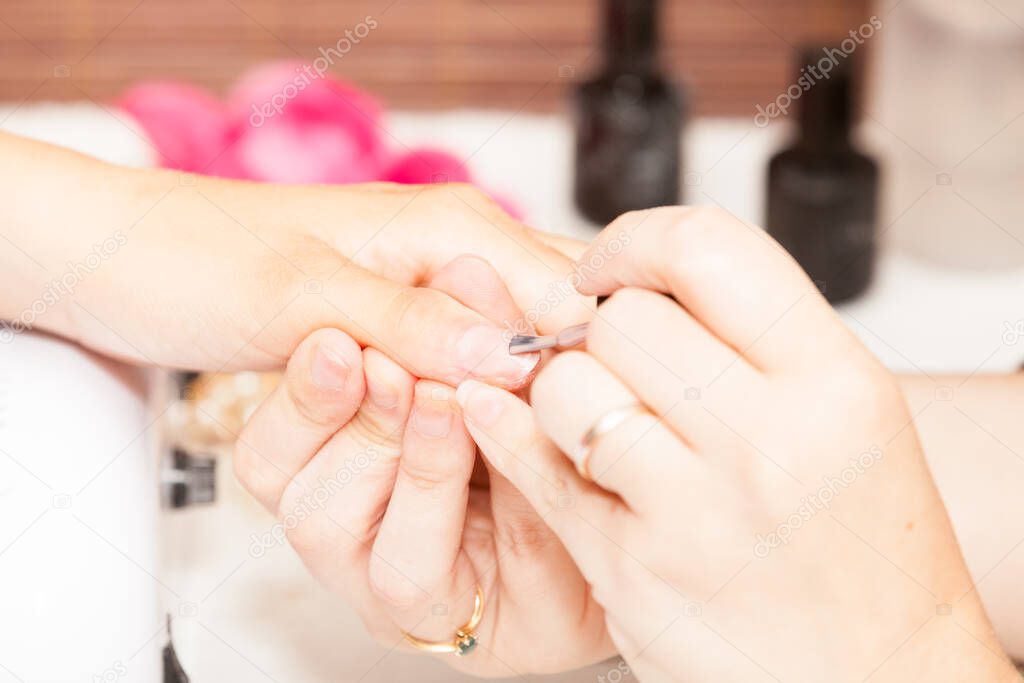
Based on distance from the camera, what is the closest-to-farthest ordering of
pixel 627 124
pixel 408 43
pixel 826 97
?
pixel 826 97
pixel 627 124
pixel 408 43

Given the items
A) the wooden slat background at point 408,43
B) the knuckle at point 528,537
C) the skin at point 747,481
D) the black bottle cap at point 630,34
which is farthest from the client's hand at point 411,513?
the wooden slat background at point 408,43

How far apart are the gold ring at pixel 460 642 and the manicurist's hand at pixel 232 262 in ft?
0.44

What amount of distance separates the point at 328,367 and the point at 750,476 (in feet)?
0.73

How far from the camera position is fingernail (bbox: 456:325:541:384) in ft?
1.73

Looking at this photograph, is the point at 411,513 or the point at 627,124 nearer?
the point at 411,513

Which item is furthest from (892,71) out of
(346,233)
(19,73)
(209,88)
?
(19,73)

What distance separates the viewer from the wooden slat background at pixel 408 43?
1.50 m

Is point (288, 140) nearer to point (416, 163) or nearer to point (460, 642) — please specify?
point (416, 163)

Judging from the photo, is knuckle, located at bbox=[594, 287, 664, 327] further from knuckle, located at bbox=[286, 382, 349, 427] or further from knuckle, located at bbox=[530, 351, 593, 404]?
knuckle, located at bbox=[286, 382, 349, 427]

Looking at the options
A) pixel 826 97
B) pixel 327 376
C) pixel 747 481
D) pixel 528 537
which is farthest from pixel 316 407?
pixel 826 97

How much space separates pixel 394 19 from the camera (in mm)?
1510

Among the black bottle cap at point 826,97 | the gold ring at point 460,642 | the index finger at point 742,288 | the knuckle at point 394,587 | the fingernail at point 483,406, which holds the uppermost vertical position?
the index finger at point 742,288

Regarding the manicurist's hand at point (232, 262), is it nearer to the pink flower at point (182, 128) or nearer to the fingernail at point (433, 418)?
the fingernail at point (433, 418)

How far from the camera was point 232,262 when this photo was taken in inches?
23.1
